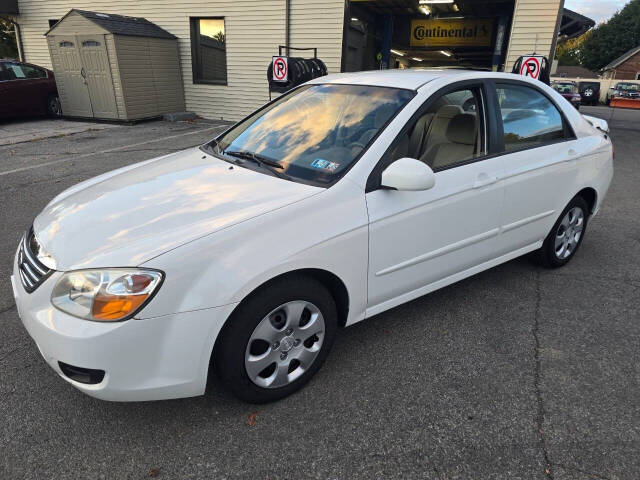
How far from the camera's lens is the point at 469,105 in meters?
3.04

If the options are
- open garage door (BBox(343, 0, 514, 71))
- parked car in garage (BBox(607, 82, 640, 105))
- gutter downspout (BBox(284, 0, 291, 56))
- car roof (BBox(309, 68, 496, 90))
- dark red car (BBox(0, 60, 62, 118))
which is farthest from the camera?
parked car in garage (BBox(607, 82, 640, 105))

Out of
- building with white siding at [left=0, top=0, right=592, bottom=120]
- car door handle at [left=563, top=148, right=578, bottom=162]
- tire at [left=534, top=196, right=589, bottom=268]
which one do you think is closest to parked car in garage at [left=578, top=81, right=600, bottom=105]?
building with white siding at [left=0, top=0, right=592, bottom=120]

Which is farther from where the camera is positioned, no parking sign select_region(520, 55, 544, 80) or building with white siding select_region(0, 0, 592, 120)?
building with white siding select_region(0, 0, 592, 120)

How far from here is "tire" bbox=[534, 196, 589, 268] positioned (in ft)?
12.2

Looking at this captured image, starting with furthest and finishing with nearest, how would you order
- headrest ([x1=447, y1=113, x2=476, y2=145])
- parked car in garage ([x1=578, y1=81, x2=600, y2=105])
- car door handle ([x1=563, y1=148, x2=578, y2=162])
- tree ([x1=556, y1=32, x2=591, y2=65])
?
tree ([x1=556, y1=32, x2=591, y2=65]) → parked car in garage ([x1=578, y1=81, x2=600, y2=105]) → car door handle ([x1=563, y1=148, x2=578, y2=162]) → headrest ([x1=447, y1=113, x2=476, y2=145])

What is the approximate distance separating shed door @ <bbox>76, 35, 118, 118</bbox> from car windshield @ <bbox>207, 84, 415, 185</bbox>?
10.1 metres

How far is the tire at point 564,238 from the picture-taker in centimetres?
373

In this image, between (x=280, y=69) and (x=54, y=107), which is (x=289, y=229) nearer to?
(x=280, y=69)

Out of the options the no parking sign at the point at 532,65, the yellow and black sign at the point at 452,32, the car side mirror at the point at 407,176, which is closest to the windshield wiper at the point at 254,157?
the car side mirror at the point at 407,176

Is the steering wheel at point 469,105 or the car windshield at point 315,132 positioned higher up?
the steering wheel at point 469,105

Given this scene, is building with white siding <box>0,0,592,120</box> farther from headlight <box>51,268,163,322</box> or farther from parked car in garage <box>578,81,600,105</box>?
parked car in garage <box>578,81,600,105</box>

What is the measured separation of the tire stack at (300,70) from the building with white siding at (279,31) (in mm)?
632

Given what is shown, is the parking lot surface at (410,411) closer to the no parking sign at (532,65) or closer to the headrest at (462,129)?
the headrest at (462,129)

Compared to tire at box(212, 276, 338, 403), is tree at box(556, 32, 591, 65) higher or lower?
lower
